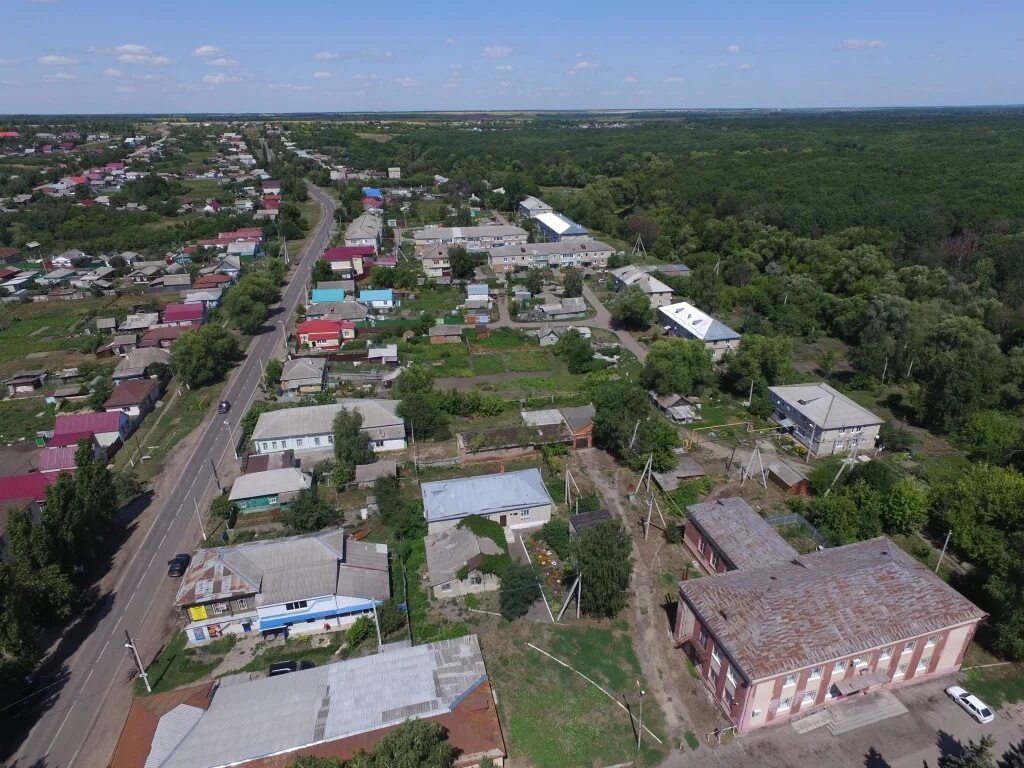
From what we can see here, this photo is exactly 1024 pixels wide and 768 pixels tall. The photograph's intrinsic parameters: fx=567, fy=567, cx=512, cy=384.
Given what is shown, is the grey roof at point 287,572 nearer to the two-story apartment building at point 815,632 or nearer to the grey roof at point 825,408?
the two-story apartment building at point 815,632

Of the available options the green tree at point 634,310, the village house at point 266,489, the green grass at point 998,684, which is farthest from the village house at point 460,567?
the green tree at point 634,310

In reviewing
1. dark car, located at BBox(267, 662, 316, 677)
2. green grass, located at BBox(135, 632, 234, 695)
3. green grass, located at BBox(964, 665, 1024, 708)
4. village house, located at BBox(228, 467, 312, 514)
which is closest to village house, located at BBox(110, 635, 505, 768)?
dark car, located at BBox(267, 662, 316, 677)

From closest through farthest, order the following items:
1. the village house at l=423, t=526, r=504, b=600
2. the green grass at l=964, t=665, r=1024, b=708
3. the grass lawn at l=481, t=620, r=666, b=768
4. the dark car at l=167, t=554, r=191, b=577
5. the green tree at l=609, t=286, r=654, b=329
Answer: the grass lawn at l=481, t=620, r=666, b=768 < the green grass at l=964, t=665, r=1024, b=708 < the village house at l=423, t=526, r=504, b=600 < the dark car at l=167, t=554, r=191, b=577 < the green tree at l=609, t=286, r=654, b=329

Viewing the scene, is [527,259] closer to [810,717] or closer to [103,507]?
[103,507]

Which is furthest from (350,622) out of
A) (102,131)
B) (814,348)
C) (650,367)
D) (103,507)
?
(102,131)

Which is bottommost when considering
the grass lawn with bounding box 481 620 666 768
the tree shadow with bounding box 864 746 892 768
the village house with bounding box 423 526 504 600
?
the tree shadow with bounding box 864 746 892 768

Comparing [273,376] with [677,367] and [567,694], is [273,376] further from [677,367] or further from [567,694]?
[567,694]

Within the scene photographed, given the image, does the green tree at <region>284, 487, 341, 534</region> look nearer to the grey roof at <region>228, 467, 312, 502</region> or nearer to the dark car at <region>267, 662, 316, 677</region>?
the grey roof at <region>228, 467, 312, 502</region>
